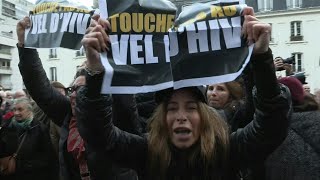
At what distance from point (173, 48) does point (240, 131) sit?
1.81 feet

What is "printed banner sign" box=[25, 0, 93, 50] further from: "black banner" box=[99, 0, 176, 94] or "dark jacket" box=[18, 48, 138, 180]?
"black banner" box=[99, 0, 176, 94]

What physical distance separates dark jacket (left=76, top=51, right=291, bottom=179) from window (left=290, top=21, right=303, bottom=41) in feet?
118

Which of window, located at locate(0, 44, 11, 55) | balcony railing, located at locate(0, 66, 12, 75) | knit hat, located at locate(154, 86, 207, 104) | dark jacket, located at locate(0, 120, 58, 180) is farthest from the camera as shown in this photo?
window, located at locate(0, 44, 11, 55)

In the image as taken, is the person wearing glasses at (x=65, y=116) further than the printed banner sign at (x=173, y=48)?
Yes

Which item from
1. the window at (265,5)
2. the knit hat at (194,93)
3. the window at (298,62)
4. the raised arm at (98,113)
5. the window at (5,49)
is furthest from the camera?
the window at (5,49)

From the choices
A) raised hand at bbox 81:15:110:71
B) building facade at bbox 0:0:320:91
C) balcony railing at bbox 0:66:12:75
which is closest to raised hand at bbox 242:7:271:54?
raised hand at bbox 81:15:110:71

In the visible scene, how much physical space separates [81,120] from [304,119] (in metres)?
1.48

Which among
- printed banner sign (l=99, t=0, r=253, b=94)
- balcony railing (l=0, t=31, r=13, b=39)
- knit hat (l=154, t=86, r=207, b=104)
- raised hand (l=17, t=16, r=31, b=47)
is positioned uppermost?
balcony railing (l=0, t=31, r=13, b=39)

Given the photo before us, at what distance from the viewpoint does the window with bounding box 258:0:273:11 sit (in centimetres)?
3900

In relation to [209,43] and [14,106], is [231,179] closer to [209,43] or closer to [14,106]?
[209,43]

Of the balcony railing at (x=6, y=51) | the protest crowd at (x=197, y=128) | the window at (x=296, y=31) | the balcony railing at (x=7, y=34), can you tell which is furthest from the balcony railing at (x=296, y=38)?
the balcony railing at (x=6, y=51)

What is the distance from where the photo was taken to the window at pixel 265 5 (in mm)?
39000

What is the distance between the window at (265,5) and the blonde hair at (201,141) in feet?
125

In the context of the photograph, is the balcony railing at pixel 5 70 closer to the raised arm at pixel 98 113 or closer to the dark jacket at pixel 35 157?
the dark jacket at pixel 35 157
